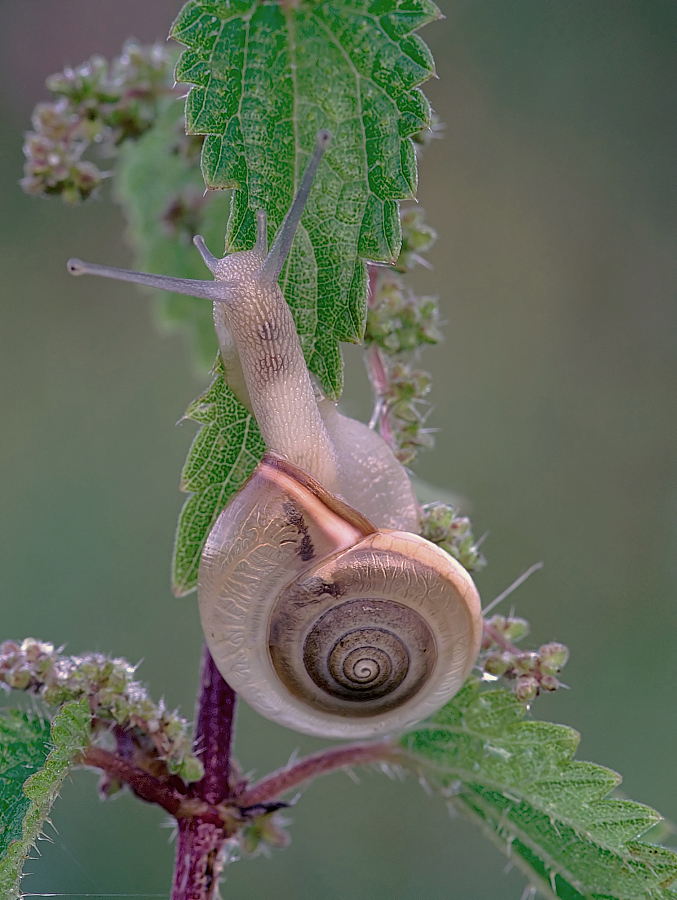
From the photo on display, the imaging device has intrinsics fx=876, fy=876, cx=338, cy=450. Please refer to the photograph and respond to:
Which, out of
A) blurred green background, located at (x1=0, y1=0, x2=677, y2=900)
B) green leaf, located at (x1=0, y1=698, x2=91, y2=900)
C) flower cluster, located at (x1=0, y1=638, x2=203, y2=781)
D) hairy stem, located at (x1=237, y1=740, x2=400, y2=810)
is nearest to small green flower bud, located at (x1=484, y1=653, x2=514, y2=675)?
hairy stem, located at (x1=237, y1=740, x2=400, y2=810)

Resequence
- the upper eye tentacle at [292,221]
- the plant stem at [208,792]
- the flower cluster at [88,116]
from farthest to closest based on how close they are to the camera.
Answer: the flower cluster at [88,116] < the plant stem at [208,792] < the upper eye tentacle at [292,221]

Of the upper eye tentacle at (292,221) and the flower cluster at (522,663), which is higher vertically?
the upper eye tentacle at (292,221)

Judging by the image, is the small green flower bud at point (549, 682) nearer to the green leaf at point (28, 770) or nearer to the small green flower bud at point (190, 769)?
the small green flower bud at point (190, 769)

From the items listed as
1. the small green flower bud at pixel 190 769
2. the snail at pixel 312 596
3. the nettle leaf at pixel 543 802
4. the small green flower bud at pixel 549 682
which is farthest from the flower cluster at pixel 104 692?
the small green flower bud at pixel 549 682

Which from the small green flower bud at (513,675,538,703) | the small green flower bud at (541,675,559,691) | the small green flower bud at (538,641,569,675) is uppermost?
the small green flower bud at (538,641,569,675)

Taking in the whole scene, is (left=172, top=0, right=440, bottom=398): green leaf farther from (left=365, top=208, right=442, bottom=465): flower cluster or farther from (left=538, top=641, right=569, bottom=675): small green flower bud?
(left=538, top=641, right=569, bottom=675): small green flower bud

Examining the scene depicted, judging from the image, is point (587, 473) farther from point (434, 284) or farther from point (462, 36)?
point (462, 36)
